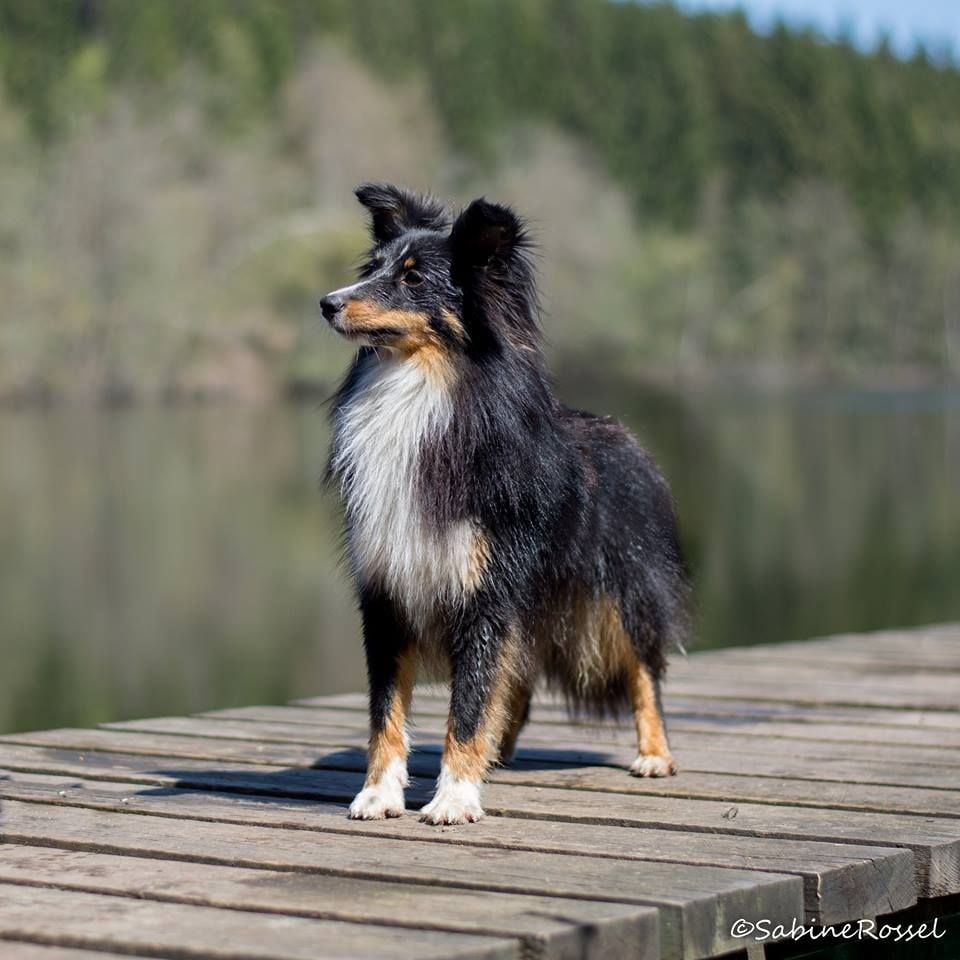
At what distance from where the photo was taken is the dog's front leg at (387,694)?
173 inches

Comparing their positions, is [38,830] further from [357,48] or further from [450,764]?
[357,48]

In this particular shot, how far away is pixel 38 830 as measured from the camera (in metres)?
4.20

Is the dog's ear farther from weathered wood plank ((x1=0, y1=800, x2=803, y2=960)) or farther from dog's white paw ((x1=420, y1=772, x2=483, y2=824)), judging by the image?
weathered wood plank ((x1=0, y1=800, x2=803, y2=960))

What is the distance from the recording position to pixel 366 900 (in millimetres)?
3498

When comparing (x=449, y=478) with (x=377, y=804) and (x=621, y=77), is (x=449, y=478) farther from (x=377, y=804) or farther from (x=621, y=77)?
(x=621, y=77)

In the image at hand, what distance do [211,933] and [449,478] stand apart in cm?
157

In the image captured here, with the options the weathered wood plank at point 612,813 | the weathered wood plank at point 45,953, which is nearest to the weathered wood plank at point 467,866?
the weathered wood plank at point 612,813

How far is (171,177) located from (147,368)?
8.49 m

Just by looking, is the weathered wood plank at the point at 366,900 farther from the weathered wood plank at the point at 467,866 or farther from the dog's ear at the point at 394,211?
the dog's ear at the point at 394,211

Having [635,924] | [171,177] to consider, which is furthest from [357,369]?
[171,177]

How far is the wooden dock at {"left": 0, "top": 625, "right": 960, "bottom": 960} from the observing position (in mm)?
3293

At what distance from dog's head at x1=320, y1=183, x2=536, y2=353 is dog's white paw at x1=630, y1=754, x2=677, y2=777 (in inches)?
54.7

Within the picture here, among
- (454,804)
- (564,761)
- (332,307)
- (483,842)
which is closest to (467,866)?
(483,842)

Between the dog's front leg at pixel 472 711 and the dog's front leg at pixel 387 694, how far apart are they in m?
0.13
